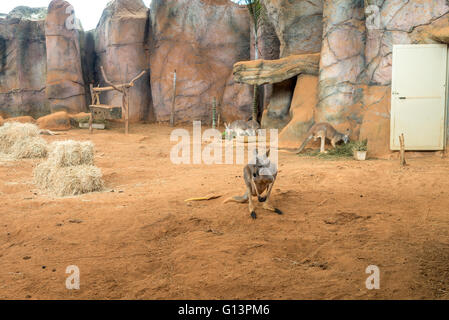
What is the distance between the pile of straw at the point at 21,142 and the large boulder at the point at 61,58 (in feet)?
21.2

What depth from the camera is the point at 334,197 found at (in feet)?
16.6

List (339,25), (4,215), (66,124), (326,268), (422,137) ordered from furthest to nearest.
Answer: (66,124) < (339,25) < (422,137) < (4,215) < (326,268)

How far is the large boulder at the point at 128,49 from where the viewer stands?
16.7m

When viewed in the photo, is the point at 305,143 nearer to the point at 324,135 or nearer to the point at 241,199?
the point at 324,135

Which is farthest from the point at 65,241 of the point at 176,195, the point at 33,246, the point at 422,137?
the point at 422,137

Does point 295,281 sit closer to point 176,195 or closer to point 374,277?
point 374,277

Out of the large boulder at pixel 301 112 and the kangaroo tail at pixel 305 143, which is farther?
the large boulder at pixel 301 112

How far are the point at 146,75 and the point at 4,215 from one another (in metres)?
13.7

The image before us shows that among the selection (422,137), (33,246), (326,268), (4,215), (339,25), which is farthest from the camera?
(339,25)

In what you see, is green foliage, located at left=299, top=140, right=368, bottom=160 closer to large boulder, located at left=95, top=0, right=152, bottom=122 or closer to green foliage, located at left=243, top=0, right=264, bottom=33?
green foliage, located at left=243, top=0, right=264, bottom=33

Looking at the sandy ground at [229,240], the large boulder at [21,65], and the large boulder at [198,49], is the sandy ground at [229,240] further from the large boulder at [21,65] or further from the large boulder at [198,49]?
the large boulder at [21,65]

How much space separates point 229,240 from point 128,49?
49.0ft

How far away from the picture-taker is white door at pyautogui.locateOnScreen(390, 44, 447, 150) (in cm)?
798

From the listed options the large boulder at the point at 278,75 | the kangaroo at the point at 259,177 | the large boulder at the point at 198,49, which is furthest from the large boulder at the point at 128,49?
the kangaroo at the point at 259,177
